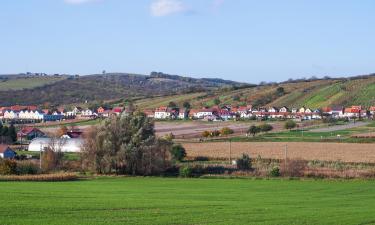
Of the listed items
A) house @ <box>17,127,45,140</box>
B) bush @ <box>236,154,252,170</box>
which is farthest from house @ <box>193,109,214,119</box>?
bush @ <box>236,154,252,170</box>

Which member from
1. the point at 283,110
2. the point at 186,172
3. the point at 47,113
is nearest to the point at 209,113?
the point at 283,110

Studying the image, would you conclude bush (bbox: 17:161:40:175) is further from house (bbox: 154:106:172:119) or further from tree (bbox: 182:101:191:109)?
tree (bbox: 182:101:191:109)

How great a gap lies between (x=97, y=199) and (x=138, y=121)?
32929mm

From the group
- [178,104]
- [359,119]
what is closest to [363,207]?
[359,119]

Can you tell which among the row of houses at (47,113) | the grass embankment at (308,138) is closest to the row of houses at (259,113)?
the row of houses at (47,113)

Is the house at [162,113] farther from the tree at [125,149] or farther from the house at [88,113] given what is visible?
the tree at [125,149]

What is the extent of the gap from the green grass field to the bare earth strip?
994 inches

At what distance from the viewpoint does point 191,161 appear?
71500mm

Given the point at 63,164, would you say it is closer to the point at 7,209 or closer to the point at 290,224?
the point at 7,209

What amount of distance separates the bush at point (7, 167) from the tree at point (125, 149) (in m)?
8.07

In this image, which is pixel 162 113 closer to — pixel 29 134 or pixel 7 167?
pixel 29 134

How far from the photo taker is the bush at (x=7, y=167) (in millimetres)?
56906

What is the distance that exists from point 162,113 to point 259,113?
24895 mm

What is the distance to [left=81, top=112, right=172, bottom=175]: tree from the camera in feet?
207
